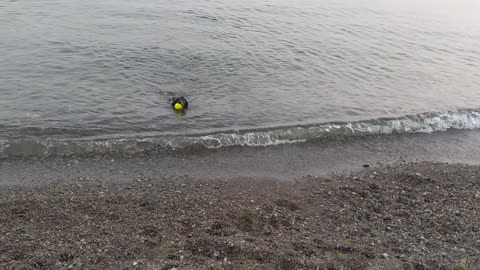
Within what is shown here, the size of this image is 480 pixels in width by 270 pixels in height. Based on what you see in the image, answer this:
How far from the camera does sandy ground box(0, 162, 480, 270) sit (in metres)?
7.44

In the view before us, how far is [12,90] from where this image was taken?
15.0 meters

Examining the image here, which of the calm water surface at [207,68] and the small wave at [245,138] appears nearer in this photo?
the small wave at [245,138]

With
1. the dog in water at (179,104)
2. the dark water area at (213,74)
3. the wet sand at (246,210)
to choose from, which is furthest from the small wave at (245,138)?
the dog in water at (179,104)

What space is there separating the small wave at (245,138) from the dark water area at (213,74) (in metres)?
0.05

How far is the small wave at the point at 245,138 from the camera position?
11773 mm

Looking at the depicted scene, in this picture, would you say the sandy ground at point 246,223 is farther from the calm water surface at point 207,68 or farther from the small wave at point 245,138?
the calm water surface at point 207,68

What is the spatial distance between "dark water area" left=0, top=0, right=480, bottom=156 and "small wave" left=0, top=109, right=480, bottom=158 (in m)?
0.05

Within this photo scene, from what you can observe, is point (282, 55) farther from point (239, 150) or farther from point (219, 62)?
point (239, 150)

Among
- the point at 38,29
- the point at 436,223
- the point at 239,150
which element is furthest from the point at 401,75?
the point at 38,29

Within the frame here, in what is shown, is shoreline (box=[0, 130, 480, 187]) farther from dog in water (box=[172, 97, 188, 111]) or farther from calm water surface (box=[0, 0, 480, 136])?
dog in water (box=[172, 97, 188, 111])

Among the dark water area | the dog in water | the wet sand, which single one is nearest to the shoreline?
the wet sand

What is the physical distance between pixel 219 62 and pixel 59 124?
8517 millimetres

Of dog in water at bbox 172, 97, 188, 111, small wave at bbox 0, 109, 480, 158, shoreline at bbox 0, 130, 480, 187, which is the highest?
dog in water at bbox 172, 97, 188, 111

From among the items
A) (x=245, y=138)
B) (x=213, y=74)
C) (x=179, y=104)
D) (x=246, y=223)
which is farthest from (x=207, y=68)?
(x=246, y=223)
